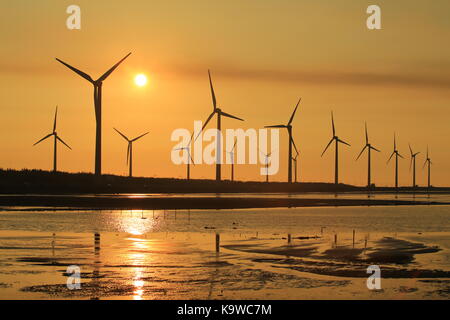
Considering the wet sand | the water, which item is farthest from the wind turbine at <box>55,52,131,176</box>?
the wet sand

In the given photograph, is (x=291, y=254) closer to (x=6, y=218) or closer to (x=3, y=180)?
(x=6, y=218)

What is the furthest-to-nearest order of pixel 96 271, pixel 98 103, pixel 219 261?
pixel 98 103 → pixel 219 261 → pixel 96 271

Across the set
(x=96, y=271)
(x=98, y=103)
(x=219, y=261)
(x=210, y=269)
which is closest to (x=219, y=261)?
(x=219, y=261)

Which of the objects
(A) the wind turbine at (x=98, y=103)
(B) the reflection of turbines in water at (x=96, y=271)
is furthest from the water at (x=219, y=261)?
(A) the wind turbine at (x=98, y=103)

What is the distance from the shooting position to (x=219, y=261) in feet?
103

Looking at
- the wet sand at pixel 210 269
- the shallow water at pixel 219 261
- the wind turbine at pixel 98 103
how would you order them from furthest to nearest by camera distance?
the wind turbine at pixel 98 103
the shallow water at pixel 219 261
the wet sand at pixel 210 269

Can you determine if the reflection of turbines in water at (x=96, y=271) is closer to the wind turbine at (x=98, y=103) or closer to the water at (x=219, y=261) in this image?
the water at (x=219, y=261)

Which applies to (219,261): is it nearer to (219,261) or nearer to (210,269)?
(219,261)

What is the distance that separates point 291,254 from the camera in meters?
34.5

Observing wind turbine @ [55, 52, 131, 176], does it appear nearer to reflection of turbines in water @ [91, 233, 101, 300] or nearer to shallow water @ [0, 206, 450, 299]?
shallow water @ [0, 206, 450, 299]

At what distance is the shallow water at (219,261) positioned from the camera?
23453mm

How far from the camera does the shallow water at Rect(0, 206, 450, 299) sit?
2345 centimetres
